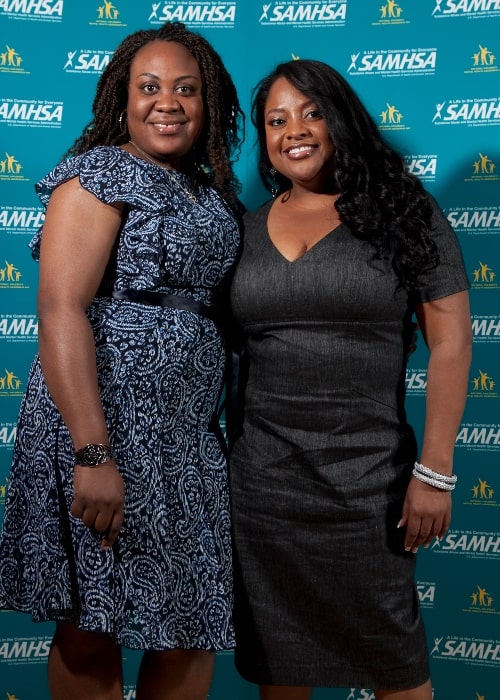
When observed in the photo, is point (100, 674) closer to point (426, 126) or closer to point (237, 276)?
point (237, 276)

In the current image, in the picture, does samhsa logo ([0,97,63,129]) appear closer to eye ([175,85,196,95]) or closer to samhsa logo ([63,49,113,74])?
samhsa logo ([63,49,113,74])

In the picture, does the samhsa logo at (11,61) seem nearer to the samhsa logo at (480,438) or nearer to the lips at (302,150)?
the lips at (302,150)

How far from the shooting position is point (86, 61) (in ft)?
9.34

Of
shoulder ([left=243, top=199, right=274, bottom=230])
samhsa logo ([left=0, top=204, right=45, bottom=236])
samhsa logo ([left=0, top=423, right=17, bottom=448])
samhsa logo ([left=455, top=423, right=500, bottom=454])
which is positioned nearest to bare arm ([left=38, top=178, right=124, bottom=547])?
shoulder ([left=243, top=199, right=274, bottom=230])

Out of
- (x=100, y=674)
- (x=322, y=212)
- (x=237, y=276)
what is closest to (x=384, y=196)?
(x=322, y=212)

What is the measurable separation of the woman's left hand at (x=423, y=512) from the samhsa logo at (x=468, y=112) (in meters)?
1.27

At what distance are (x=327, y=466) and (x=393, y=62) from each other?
1398 millimetres

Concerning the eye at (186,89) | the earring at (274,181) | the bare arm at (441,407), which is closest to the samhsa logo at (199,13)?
the earring at (274,181)

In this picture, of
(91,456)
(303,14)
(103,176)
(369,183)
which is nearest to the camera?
(91,456)

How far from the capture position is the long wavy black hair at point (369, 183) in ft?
6.49

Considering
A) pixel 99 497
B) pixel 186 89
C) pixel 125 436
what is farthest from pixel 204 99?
pixel 99 497

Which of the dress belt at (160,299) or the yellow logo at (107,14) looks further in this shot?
the yellow logo at (107,14)

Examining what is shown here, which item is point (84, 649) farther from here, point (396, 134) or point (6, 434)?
point (396, 134)

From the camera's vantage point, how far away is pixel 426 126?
283 cm
